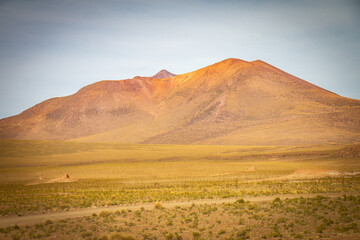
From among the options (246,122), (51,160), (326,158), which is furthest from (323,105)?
(51,160)

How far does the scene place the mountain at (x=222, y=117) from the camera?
112562mm

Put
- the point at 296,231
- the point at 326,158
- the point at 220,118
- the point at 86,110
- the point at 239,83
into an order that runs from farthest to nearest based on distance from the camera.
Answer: the point at 86,110 < the point at 239,83 < the point at 220,118 < the point at 326,158 < the point at 296,231

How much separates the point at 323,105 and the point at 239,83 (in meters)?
49.7

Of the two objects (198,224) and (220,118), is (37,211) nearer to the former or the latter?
(198,224)

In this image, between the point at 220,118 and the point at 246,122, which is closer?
the point at 246,122

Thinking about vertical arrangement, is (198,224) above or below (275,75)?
below

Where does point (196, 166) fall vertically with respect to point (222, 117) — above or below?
below

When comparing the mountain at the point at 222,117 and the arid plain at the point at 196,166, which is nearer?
the arid plain at the point at 196,166

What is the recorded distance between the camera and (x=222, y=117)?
145375mm

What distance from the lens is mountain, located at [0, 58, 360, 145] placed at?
112562 millimetres

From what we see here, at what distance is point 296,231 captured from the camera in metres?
12.2

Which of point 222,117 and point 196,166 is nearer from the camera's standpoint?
point 196,166

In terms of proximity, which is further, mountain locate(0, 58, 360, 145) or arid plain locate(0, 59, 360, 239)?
mountain locate(0, 58, 360, 145)

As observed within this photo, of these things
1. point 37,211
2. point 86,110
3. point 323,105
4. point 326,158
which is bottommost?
point 326,158
